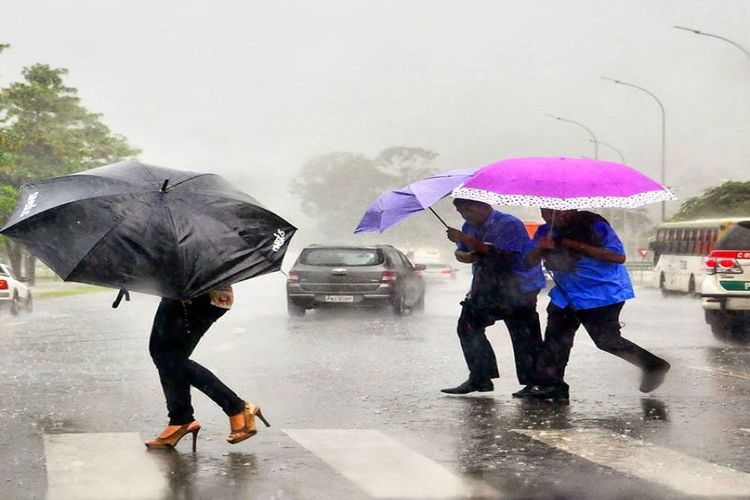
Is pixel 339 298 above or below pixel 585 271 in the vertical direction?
below

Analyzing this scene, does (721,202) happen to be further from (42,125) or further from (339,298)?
(339,298)

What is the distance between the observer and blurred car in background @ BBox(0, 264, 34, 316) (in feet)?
92.0

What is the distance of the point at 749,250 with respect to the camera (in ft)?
59.9

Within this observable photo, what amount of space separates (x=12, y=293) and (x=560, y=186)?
805 inches

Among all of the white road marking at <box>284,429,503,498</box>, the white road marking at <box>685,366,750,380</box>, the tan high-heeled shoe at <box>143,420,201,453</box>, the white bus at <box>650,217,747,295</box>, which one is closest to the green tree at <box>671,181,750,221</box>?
the white bus at <box>650,217,747,295</box>

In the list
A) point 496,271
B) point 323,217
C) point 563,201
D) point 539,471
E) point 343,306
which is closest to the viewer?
point 539,471

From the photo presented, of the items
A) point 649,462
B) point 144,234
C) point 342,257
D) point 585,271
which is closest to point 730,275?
point 585,271

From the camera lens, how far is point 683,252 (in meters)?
39.5

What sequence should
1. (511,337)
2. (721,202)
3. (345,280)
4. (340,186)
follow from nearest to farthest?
1. (511,337)
2. (345,280)
3. (721,202)
4. (340,186)

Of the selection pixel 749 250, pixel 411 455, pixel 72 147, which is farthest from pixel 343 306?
pixel 72 147

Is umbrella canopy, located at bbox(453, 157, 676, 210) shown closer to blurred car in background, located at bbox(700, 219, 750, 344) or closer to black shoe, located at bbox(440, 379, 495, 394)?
black shoe, located at bbox(440, 379, 495, 394)

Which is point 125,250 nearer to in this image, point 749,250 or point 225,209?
point 225,209

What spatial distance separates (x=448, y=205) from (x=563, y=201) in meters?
160

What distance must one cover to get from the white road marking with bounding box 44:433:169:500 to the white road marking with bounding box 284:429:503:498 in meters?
0.97
